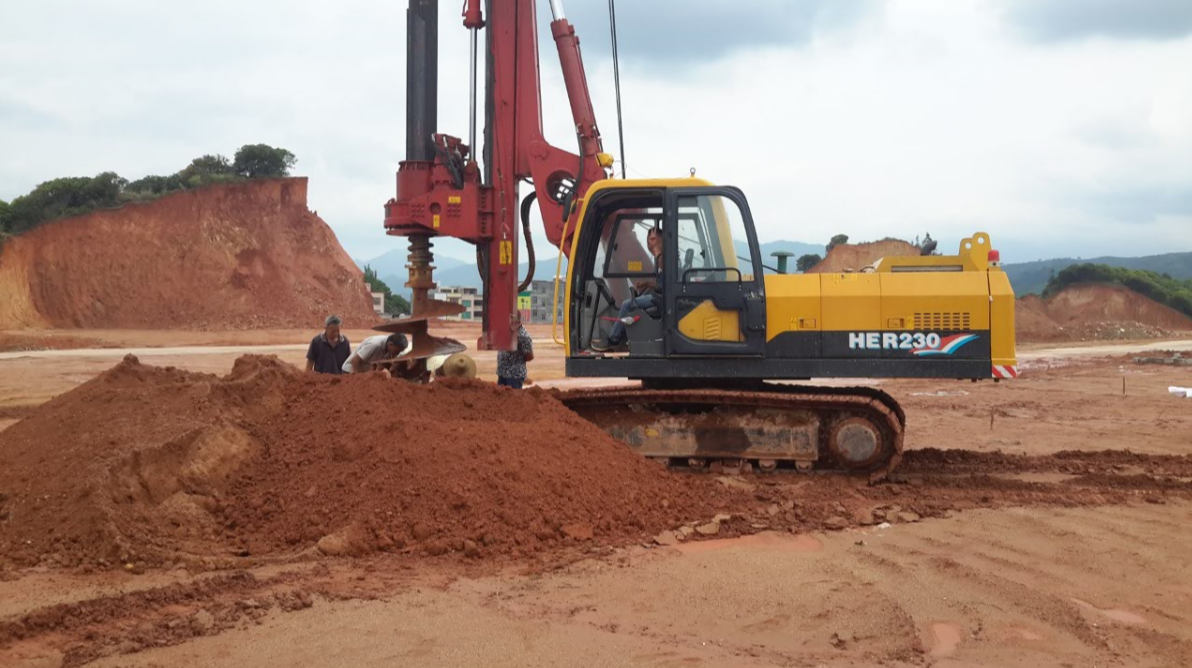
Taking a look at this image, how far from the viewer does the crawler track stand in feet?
25.5

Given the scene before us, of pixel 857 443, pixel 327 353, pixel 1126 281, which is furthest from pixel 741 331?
pixel 1126 281

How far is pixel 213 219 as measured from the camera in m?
41.8

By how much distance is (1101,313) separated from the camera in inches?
1923

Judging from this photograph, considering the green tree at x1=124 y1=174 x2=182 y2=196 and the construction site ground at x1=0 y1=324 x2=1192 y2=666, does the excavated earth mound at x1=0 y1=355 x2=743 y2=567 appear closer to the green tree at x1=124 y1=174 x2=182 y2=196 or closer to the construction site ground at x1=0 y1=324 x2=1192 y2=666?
the construction site ground at x1=0 y1=324 x2=1192 y2=666

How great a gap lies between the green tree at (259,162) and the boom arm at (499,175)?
1551 inches

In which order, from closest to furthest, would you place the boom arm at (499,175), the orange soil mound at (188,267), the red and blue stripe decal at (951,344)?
the red and blue stripe decal at (951,344) < the boom arm at (499,175) < the orange soil mound at (188,267)

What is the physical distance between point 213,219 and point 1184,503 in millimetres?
41034

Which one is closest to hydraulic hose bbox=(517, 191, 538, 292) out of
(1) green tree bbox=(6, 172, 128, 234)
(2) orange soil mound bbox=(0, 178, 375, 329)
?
(2) orange soil mound bbox=(0, 178, 375, 329)

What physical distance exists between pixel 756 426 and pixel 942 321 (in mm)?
1699

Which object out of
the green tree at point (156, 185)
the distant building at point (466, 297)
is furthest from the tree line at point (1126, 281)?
the green tree at point (156, 185)

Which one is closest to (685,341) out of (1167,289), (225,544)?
(225,544)

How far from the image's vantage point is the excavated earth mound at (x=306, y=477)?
5.71m

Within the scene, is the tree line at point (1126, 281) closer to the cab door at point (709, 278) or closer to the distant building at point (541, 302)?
the distant building at point (541, 302)

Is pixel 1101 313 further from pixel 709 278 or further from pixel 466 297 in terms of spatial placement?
pixel 709 278
